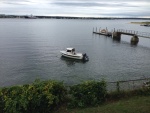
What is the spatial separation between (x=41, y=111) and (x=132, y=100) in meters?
6.69

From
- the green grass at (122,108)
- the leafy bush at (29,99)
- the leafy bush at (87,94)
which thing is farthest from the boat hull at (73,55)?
the leafy bush at (29,99)

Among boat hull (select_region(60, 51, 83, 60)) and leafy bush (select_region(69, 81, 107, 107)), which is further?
boat hull (select_region(60, 51, 83, 60))

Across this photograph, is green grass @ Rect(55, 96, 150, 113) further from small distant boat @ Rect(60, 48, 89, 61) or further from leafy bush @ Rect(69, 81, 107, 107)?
small distant boat @ Rect(60, 48, 89, 61)

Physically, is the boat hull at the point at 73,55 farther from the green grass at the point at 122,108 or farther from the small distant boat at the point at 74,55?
the green grass at the point at 122,108

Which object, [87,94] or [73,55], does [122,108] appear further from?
[73,55]

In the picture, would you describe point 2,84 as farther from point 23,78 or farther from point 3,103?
point 3,103

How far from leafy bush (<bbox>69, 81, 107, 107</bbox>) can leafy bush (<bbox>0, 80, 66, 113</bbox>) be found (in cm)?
121

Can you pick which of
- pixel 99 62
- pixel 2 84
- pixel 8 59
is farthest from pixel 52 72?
pixel 8 59

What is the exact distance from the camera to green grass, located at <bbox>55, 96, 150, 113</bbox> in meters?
13.9

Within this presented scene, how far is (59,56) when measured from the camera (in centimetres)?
5731

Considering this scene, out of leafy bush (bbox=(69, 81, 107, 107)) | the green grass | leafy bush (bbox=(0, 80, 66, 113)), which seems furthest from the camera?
leafy bush (bbox=(69, 81, 107, 107))

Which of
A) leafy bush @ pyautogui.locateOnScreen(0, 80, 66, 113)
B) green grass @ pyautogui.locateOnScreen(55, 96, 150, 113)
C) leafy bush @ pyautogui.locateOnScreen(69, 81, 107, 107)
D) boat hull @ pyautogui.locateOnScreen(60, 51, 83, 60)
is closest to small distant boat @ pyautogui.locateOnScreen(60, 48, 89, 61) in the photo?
boat hull @ pyautogui.locateOnScreen(60, 51, 83, 60)

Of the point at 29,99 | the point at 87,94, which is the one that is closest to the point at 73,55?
the point at 87,94

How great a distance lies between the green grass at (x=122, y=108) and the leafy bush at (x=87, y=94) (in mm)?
569
